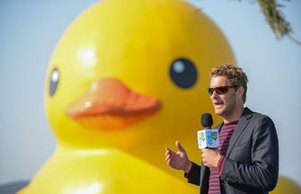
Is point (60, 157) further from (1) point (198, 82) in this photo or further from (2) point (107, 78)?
(1) point (198, 82)

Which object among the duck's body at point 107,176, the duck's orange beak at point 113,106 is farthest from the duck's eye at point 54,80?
the duck's body at point 107,176

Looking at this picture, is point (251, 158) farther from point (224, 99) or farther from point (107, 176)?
point (107, 176)

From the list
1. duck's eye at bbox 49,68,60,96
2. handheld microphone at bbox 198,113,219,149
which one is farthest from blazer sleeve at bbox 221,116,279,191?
duck's eye at bbox 49,68,60,96

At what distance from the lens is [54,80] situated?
4.82m

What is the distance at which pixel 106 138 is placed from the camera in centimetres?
427

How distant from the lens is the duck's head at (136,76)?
13.4 feet

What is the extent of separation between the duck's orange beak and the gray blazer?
240cm

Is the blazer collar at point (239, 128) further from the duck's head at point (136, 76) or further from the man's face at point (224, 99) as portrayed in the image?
the duck's head at point (136, 76)

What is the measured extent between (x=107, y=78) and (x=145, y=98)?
552 mm

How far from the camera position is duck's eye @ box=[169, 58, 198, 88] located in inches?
167

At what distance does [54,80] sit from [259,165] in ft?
12.8

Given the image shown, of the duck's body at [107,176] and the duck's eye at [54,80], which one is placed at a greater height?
the duck's eye at [54,80]

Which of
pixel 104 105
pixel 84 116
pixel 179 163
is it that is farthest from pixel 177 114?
pixel 179 163

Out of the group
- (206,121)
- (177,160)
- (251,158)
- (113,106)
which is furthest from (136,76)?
(251,158)
